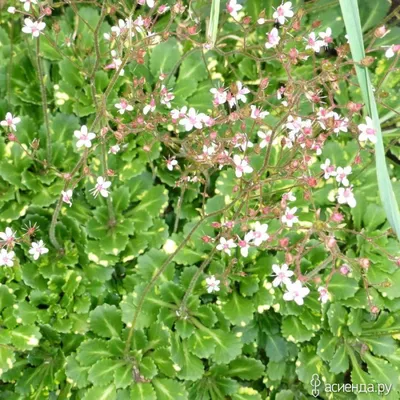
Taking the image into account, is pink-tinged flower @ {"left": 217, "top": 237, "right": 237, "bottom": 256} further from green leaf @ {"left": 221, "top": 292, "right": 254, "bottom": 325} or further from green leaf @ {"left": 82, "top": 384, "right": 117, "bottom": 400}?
green leaf @ {"left": 82, "top": 384, "right": 117, "bottom": 400}

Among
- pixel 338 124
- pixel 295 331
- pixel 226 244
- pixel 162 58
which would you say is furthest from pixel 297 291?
pixel 162 58

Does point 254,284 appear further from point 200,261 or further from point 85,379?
point 85,379

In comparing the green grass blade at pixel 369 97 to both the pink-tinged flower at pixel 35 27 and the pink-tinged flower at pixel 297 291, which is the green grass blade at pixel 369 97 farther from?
the pink-tinged flower at pixel 35 27

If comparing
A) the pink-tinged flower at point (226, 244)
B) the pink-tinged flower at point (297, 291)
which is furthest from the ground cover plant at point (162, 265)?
the pink-tinged flower at point (297, 291)

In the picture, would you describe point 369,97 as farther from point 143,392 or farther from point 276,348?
point 143,392

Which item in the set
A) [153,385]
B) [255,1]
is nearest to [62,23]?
[255,1]

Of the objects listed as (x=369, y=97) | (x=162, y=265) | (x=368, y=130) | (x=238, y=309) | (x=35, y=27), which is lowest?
(x=238, y=309)

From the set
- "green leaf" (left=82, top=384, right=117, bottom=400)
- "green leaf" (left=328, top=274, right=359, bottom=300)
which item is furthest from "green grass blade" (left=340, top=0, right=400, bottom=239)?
"green leaf" (left=82, top=384, right=117, bottom=400)
